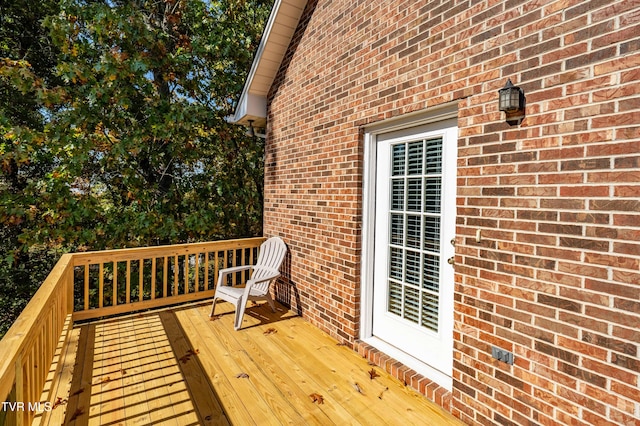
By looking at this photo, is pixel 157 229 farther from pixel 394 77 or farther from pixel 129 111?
pixel 394 77

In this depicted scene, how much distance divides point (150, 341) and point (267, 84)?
3.81m

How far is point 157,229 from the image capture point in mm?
5773

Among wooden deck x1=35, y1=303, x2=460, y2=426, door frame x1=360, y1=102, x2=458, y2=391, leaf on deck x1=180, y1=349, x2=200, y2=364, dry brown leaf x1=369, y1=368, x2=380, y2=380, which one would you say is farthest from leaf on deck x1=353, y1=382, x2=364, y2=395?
leaf on deck x1=180, y1=349, x2=200, y2=364

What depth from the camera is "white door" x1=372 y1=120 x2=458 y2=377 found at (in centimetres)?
259

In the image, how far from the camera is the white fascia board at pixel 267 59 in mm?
4289

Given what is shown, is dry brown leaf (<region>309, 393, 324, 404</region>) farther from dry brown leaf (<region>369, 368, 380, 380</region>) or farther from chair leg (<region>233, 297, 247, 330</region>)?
chair leg (<region>233, 297, 247, 330</region>)

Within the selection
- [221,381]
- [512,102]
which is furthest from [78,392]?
[512,102]

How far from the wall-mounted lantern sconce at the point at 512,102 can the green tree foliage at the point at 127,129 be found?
5071 mm

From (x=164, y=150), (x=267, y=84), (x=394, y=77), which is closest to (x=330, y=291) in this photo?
(x=394, y=77)

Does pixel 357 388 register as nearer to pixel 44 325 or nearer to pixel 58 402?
pixel 58 402

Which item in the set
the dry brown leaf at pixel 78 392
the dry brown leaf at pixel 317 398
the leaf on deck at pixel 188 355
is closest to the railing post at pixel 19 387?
the dry brown leaf at pixel 78 392

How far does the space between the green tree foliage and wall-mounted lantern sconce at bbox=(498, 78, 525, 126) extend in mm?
5071

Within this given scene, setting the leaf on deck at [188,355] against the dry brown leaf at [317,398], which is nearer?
the dry brown leaf at [317,398]

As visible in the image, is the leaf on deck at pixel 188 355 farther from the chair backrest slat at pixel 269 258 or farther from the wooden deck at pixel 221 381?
the chair backrest slat at pixel 269 258
